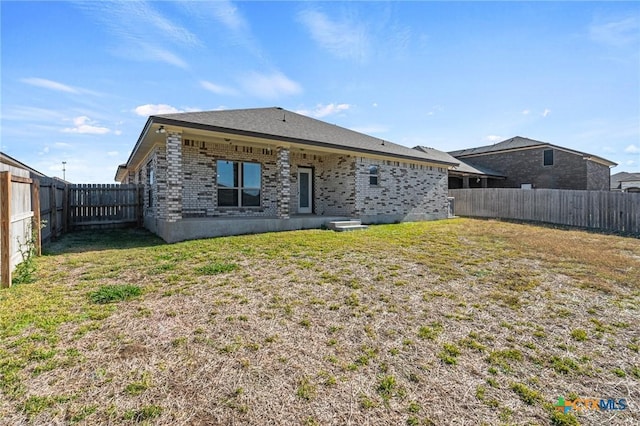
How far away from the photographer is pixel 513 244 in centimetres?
862

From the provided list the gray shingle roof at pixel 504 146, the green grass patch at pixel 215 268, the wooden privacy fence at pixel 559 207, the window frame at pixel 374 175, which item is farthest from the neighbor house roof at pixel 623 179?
the green grass patch at pixel 215 268

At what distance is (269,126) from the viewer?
10797mm

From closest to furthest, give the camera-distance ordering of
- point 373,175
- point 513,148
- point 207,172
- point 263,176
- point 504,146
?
1. point 207,172
2. point 263,176
3. point 373,175
4. point 513,148
5. point 504,146

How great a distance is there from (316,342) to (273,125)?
9292 mm

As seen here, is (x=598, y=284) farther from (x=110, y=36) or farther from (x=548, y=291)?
(x=110, y=36)

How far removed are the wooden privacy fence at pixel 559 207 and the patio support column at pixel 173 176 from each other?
54.4ft

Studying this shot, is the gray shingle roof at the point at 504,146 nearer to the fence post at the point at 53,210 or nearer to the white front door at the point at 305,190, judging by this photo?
the white front door at the point at 305,190

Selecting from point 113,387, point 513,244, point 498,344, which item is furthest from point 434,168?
point 113,387

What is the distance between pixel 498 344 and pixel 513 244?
6412 millimetres

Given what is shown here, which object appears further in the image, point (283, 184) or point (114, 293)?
point (283, 184)

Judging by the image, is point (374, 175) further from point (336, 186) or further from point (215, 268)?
point (215, 268)

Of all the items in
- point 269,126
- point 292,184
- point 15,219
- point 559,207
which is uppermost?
point 269,126

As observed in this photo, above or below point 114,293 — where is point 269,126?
above

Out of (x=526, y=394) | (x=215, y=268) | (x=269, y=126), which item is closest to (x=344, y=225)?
(x=269, y=126)
